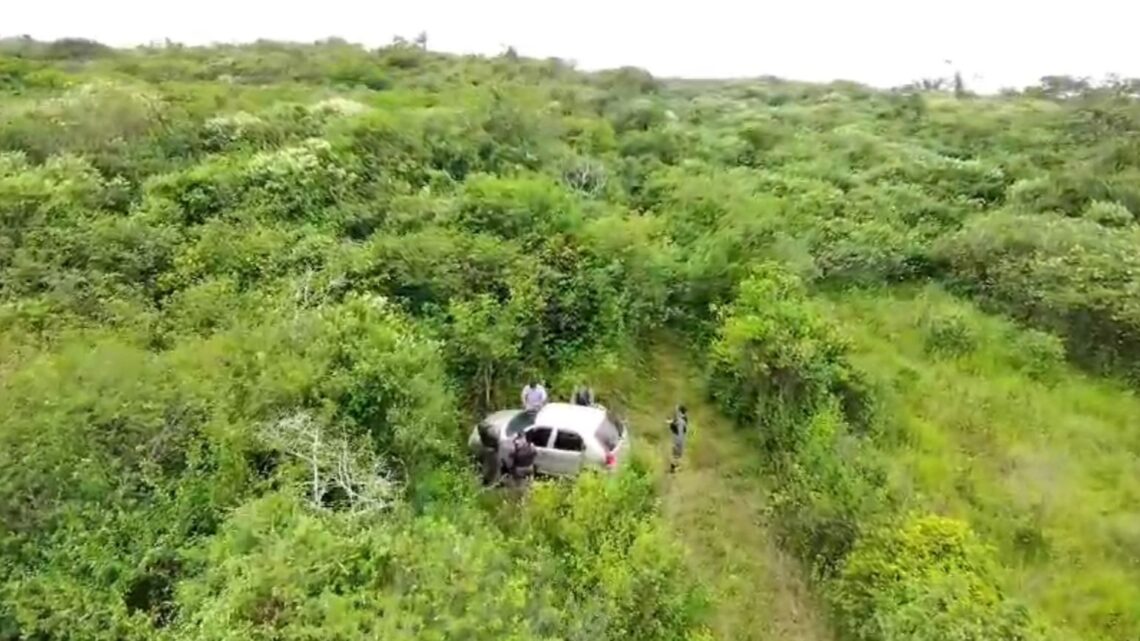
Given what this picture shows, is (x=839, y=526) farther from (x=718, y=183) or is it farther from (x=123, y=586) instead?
(x=718, y=183)

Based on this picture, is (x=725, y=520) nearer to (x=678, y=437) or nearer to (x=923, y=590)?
(x=678, y=437)

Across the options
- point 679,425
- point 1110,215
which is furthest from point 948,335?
point 1110,215

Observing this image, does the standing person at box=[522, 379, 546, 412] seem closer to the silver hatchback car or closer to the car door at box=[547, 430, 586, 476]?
the silver hatchback car

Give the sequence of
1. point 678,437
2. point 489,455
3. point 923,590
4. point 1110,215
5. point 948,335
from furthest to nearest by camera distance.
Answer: point 1110,215
point 948,335
point 678,437
point 489,455
point 923,590

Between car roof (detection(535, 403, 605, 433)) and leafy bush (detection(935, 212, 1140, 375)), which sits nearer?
car roof (detection(535, 403, 605, 433))

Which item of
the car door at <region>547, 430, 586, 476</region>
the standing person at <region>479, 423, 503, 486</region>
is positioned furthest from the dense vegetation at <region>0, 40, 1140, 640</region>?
the car door at <region>547, 430, 586, 476</region>
